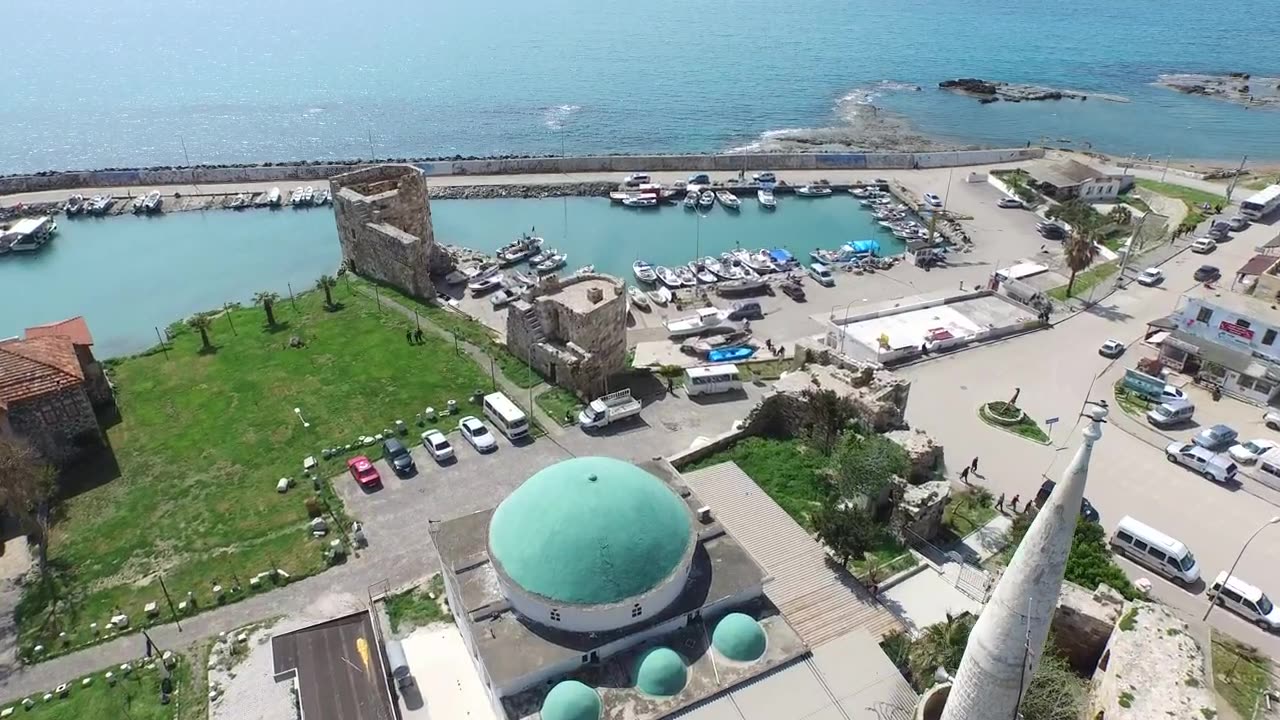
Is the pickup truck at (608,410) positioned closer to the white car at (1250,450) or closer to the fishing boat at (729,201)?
the white car at (1250,450)

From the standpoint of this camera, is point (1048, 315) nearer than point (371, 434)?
No

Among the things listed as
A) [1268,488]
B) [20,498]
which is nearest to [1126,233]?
[1268,488]

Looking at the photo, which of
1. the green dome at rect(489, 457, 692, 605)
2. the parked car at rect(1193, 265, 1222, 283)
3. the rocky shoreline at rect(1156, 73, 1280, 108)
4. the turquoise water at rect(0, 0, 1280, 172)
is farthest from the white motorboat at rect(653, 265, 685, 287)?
the rocky shoreline at rect(1156, 73, 1280, 108)

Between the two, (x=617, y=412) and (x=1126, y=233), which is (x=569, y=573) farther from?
(x=1126, y=233)

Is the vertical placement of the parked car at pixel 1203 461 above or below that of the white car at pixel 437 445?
below

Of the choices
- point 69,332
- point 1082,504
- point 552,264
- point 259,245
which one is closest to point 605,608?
point 1082,504

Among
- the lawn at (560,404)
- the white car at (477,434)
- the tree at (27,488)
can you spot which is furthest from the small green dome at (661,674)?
the tree at (27,488)
